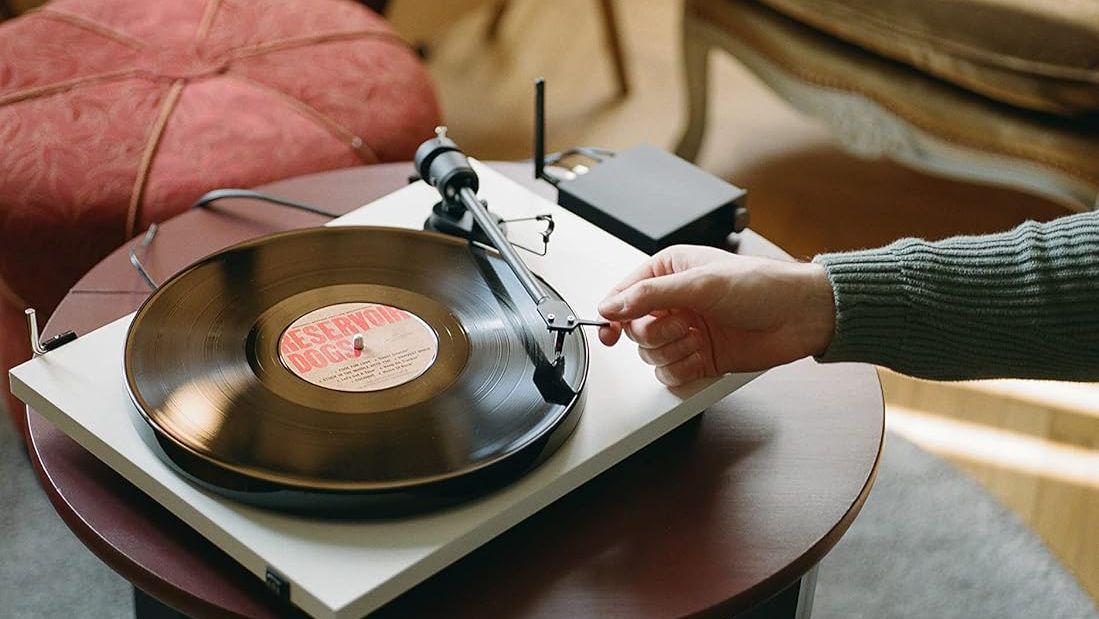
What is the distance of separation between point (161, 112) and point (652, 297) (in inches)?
28.1

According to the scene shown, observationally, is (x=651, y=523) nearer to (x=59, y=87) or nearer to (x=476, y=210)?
(x=476, y=210)

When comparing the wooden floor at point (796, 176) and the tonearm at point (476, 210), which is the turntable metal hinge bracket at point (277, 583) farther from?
the wooden floor at point (796, 176)

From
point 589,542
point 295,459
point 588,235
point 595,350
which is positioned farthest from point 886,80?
point 295,459

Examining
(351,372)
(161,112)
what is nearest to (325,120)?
(161,112)

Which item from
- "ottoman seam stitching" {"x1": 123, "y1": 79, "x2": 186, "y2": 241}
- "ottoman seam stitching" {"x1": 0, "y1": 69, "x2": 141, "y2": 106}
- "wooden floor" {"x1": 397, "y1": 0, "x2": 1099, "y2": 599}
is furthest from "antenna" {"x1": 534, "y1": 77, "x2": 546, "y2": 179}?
"wooden floor" {"x1": 397, "y1": 0, "x2": 1099, "y2": 599}

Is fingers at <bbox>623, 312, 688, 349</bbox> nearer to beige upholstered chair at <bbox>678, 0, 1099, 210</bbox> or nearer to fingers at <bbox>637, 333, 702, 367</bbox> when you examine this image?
fingers at <bbox>637, 333, 702, 367</bbox>

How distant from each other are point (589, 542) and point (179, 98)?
80 cm

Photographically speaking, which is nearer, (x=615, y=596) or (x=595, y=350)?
(x=615, y=596)

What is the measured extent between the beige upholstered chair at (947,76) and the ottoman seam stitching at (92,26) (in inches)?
32.9

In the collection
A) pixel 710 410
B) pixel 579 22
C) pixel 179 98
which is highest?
pixel 179 98

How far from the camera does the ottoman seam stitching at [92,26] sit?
1.41 meters

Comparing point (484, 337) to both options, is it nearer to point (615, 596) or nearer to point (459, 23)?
point (615, 596)

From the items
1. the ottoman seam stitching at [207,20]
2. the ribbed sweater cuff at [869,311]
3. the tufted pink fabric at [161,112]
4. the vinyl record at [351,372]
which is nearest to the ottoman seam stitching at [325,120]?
the tufted pink fabric at [161,112]

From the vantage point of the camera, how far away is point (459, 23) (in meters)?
2.42
